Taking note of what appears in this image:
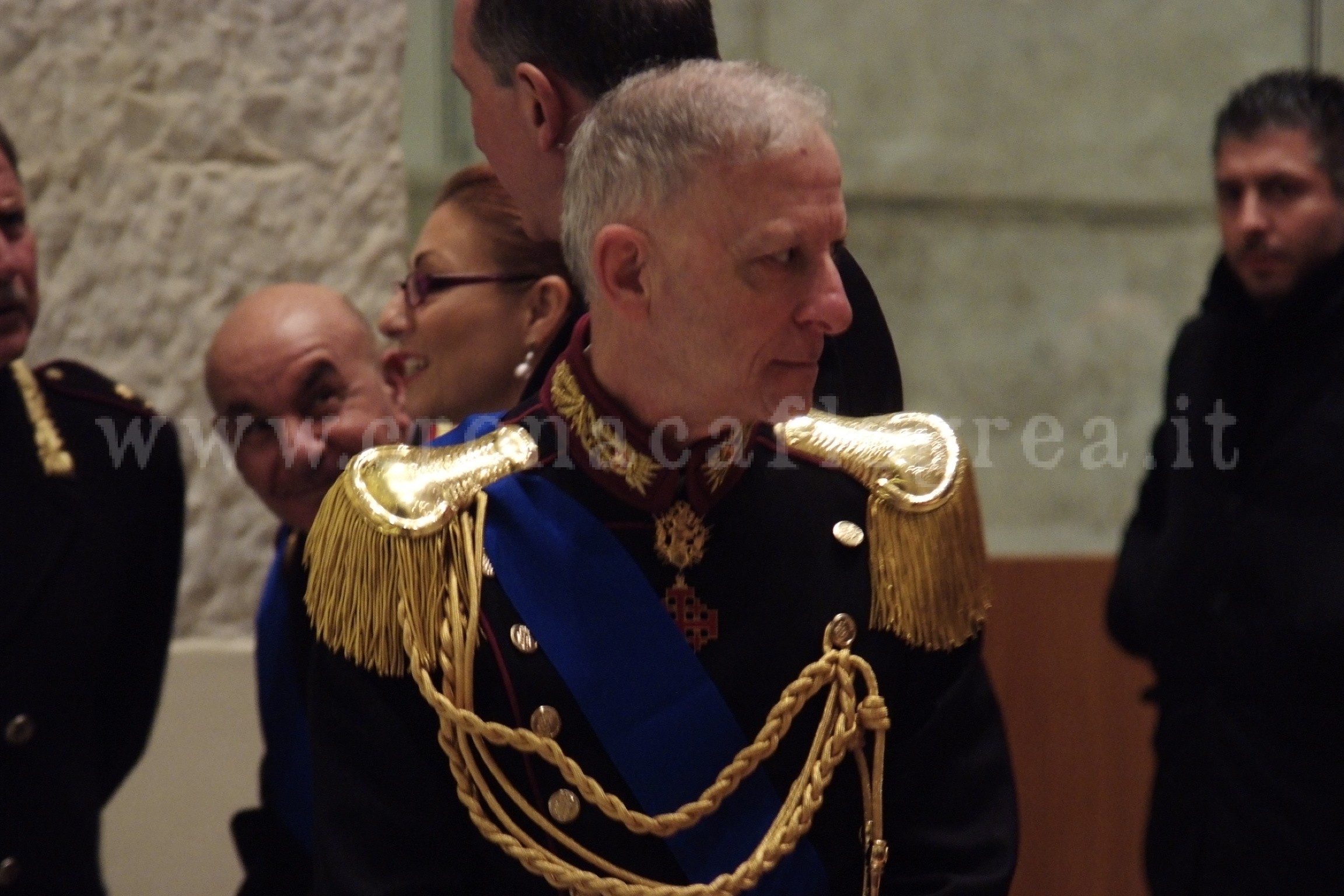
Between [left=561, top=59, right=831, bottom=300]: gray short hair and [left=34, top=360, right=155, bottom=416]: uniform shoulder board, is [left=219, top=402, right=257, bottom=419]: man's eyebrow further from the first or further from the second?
[left=561, top=59, right=831, bottom=300]: gray short hair

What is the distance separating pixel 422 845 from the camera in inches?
47.3

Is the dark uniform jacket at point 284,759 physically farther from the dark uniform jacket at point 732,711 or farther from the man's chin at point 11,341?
the dark uniform jacket at point 732,711

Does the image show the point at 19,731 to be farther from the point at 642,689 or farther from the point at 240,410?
the point at 642,689

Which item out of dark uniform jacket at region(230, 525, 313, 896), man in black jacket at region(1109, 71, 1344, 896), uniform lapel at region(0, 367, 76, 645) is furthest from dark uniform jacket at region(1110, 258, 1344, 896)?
uniform lapel at region(0, 367, 76, 645)

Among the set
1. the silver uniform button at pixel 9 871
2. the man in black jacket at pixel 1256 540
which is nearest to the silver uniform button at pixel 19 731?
the silver uniform button at pixel 9 871

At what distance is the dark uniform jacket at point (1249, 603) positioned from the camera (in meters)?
2.20

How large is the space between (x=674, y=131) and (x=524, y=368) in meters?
0.63

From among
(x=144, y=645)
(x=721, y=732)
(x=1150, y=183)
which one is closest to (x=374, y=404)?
(x=144, y=645)

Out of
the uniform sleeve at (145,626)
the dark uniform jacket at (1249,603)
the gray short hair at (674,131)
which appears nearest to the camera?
the gray short hair at (674,131)

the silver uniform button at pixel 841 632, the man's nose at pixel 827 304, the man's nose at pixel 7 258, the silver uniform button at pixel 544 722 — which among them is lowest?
the silver uniform button at pixel 544 722

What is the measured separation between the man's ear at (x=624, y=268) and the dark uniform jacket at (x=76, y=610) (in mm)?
971

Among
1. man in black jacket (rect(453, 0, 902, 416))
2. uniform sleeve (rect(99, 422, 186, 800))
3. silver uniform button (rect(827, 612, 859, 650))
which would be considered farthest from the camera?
uniform sleeve (rect(99, 422, 186, 800))

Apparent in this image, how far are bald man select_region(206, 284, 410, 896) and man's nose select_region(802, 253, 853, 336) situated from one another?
774 mm

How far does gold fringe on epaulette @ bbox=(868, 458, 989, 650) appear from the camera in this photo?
1.26 meters
